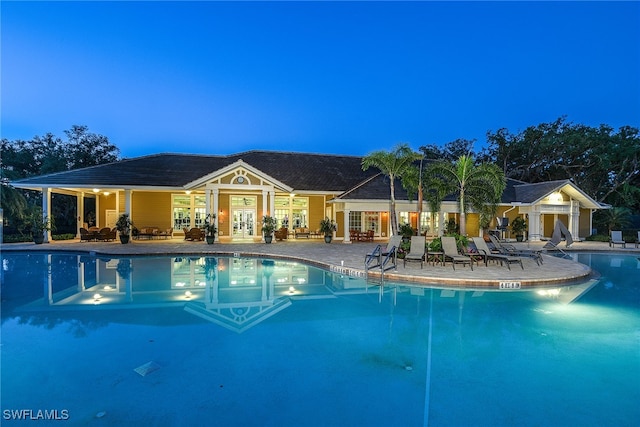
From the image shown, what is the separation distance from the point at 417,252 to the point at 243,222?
13609mm

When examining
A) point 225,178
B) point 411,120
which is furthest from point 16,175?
point 411,120

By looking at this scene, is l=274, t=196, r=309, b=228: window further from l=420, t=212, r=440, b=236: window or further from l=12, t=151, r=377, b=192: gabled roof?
l=420, t=212, r=440, b=236: window

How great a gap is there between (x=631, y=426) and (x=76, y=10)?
22.8m

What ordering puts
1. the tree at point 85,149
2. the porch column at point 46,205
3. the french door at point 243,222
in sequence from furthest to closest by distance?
the tree at point 85,149, the french door at point 243,222, the porch column at point 46,205

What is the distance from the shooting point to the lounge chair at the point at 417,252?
1110 cm

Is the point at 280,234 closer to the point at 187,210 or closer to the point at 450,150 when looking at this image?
the point at 187,210

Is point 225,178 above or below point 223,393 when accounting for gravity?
above

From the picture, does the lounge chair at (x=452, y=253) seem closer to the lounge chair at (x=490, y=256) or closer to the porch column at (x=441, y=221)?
the lounge chair at (x=490, y=256)

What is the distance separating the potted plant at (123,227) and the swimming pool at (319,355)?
941cm

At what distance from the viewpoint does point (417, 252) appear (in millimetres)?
11500

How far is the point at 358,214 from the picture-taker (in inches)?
882

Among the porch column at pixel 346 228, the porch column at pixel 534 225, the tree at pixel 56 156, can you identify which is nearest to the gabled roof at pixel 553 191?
the porch column at pixel 534 225

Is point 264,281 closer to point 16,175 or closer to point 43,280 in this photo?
point 43,280

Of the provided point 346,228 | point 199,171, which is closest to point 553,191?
point 346,228
